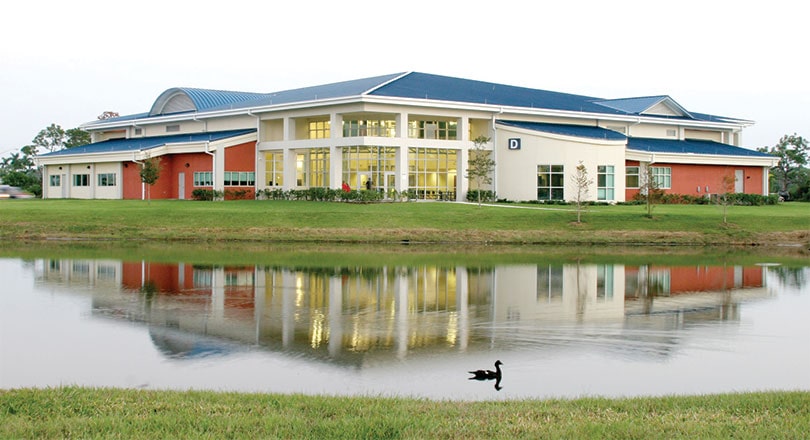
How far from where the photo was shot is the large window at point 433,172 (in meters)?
51.1

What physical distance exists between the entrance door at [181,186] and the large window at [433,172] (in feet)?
50.6

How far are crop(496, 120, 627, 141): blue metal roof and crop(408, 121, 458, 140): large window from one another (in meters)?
2.99

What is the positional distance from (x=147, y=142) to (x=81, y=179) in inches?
218

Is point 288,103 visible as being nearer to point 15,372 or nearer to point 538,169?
point 538,169

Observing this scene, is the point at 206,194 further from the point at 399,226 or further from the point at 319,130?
the point at 399,226

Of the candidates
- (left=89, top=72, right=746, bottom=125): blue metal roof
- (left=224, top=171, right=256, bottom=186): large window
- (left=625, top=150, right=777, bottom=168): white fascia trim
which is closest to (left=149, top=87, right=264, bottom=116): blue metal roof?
(left=89, top=72, right=746, bottom=125): blue metal roof

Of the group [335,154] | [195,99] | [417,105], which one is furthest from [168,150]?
[417,105]

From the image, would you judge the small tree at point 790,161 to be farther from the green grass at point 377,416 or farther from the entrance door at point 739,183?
the green grass at point 377,416

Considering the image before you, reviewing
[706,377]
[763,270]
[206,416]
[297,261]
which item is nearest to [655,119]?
[763,270]

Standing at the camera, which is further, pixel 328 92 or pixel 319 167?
pixel 328 92

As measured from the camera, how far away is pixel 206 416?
25.1 feet

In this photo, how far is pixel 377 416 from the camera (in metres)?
7.71

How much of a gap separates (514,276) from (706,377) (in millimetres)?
12214

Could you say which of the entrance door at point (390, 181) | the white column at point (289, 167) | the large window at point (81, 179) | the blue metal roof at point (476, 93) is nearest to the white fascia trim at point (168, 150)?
the large window at point (81, 179)
